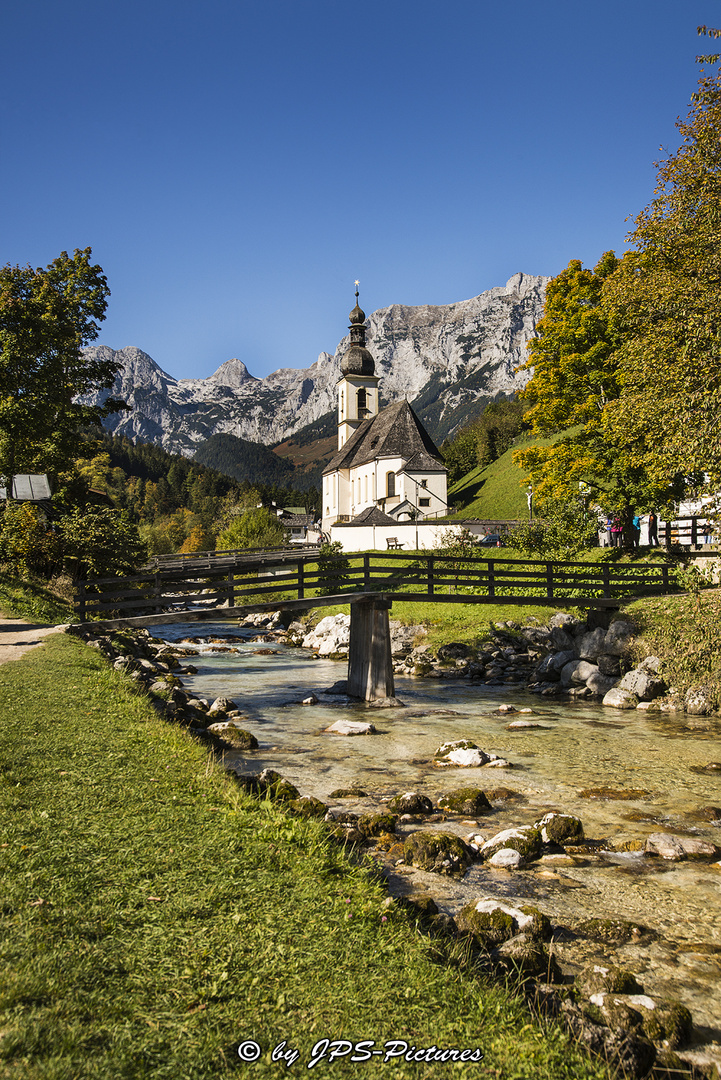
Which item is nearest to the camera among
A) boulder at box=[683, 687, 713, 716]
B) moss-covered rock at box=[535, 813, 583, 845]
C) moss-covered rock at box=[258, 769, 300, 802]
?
moss-covered rock at box=[535, 813, 583, 845]

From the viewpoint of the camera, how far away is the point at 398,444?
242 feet

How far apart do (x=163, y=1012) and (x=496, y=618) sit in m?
27.5

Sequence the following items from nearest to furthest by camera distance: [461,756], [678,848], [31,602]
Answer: [678,848]
[461,756]
[31,602]

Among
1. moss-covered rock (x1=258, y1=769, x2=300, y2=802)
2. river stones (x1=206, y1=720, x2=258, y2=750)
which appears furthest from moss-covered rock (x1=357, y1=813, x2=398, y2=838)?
river stones (x1=206, y1=720, x2=258, y2=750)

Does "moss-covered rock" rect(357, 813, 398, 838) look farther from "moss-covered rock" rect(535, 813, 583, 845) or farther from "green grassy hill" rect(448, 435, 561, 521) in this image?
"green grassy hill" rect(448, 435, 561, 521)


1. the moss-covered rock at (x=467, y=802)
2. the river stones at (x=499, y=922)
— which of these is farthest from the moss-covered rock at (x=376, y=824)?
the river stones at (x=499, y=922)

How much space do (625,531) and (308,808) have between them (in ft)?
79.2

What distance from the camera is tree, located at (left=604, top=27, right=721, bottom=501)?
1412 cm

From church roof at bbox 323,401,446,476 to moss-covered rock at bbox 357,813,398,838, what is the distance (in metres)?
63.2

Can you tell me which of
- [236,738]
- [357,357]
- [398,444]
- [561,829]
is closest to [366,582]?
[236,738]

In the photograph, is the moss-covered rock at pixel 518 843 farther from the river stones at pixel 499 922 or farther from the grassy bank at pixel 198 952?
the grassy bank at pixel 198 952

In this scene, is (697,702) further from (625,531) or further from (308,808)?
(625,531)

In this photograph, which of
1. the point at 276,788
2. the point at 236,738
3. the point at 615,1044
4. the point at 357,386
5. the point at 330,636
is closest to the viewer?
the point at 615,1044

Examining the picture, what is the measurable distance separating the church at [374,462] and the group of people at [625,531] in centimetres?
2603
